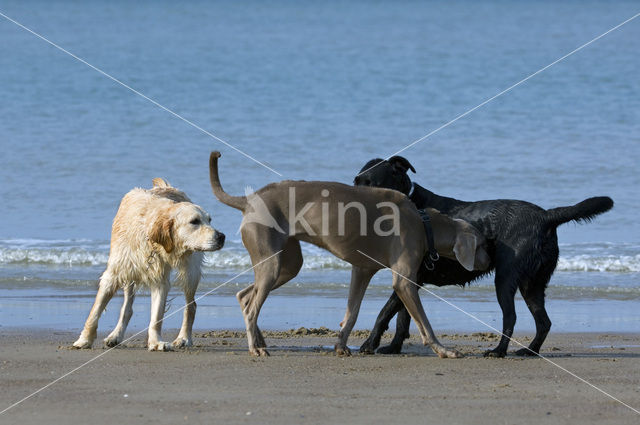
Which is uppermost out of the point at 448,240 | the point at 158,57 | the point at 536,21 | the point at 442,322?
the point at 536,21

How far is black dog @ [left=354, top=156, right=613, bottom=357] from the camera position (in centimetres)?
791

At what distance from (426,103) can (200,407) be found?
25.6m

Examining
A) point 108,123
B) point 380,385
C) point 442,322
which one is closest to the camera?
point 380,385

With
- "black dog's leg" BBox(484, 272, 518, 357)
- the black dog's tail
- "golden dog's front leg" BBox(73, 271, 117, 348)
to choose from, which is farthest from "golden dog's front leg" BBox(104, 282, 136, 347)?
the black dog's tail

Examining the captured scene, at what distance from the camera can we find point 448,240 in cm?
781

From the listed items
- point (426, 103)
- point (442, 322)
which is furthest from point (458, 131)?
point (442, 322)

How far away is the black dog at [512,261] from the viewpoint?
26.0 feet

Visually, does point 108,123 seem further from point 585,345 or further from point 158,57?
point 585,345

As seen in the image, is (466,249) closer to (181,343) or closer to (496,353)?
(496,353)

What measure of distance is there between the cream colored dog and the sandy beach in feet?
0.70

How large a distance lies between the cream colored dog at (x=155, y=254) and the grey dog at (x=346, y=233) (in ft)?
1.01

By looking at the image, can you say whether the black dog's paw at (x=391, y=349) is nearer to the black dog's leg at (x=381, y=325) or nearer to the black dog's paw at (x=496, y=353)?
the black dog's leg at (x=381, y=325)

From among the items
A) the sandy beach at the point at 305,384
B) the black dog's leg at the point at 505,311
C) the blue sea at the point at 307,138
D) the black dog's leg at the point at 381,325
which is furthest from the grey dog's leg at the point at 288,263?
the black dog's leg at the point at 505,311

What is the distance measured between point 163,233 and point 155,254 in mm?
190
